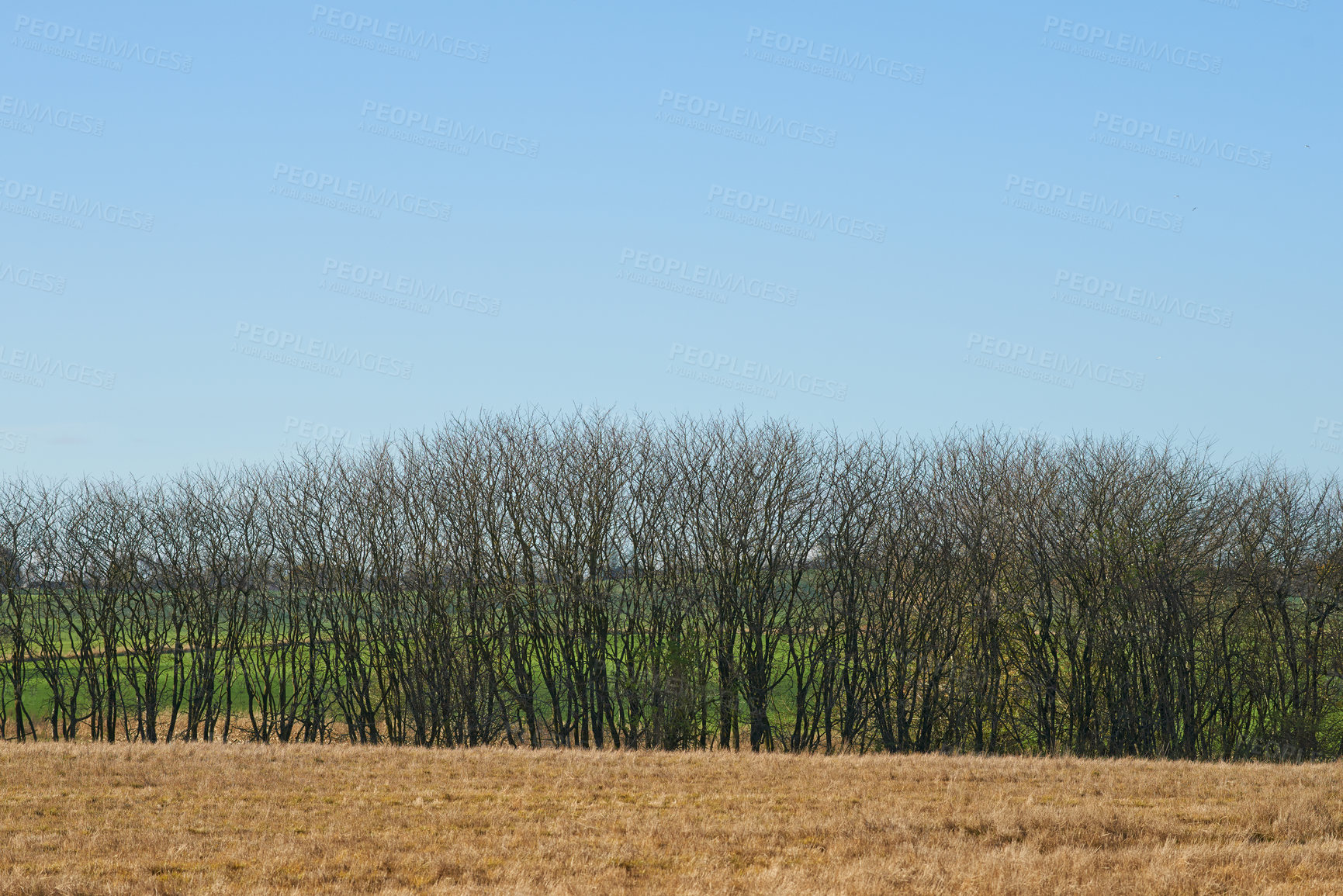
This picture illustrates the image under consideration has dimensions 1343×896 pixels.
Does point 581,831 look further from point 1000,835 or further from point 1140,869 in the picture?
point 1140,869

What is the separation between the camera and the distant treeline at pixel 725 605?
3303 centimetres

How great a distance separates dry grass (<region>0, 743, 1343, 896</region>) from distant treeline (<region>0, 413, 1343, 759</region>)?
1626 cm

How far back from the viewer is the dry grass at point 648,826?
9211 mm

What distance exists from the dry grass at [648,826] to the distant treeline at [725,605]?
16259 mm

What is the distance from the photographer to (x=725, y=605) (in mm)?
34469

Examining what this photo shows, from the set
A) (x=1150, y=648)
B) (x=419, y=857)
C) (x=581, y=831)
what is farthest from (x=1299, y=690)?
(x=419, y=857)

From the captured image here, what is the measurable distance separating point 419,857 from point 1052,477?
30119mm

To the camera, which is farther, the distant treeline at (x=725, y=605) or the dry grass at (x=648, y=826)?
the distant treeline at (x=725, y=605)

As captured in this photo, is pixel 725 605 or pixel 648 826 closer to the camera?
pixel 648 826

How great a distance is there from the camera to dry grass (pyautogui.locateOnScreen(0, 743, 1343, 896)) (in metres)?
9.21

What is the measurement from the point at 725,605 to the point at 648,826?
23.0m

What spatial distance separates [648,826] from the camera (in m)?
11.6

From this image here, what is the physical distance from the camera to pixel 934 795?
1388cm

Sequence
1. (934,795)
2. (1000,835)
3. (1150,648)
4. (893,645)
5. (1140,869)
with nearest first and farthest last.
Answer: (1140,869) → (1000,835) → (934,795) → (1150,648) → (893,645)
